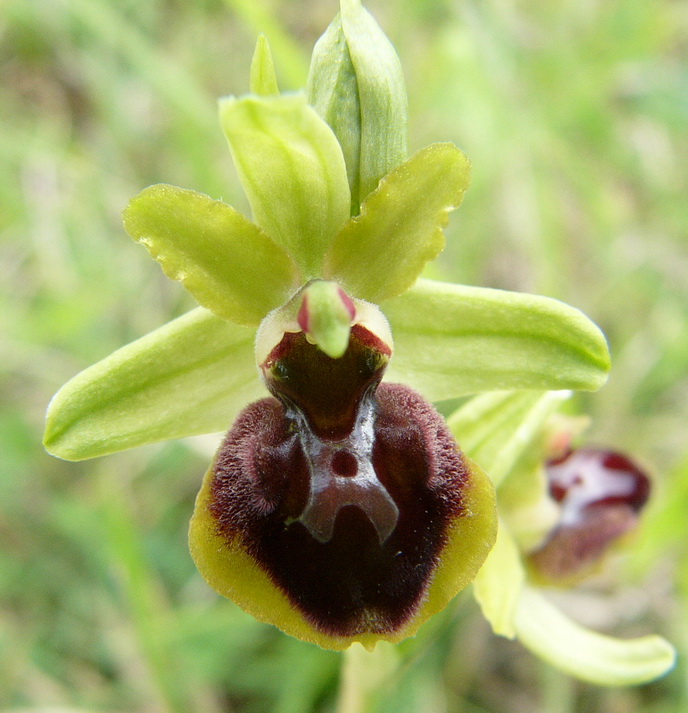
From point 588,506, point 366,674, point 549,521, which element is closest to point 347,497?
point 366,674

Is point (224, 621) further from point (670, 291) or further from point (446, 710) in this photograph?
point (670, 291)

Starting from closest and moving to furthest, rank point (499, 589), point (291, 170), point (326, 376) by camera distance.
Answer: point (291, 170) → point (326, 376) → point (499, 589)

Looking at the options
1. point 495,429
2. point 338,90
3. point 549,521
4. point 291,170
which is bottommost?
point 549,521

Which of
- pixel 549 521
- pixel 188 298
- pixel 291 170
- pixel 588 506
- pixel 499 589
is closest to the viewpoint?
pixel 291 170

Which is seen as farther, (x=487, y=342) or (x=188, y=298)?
(x=188, y=298)

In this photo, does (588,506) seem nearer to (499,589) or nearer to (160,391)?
(499,589)

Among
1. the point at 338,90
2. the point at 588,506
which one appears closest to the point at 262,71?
the point at 338,90

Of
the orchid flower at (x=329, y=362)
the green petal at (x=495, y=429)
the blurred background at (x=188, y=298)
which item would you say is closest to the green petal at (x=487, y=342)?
the orchid flower at (x=329, y=362)

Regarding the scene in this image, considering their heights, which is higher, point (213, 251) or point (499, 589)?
point (213, 251)

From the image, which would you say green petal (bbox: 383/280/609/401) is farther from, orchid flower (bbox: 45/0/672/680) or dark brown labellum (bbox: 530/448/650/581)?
dark brown labellum (bbox: 530/448/650/581)
